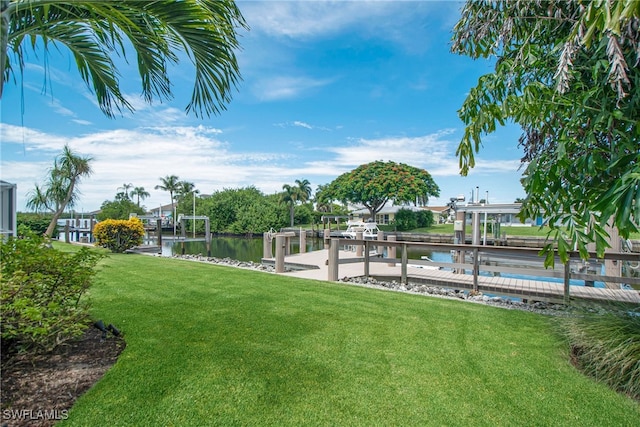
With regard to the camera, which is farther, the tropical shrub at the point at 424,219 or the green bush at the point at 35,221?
the tropical shrub at the point at 424,219

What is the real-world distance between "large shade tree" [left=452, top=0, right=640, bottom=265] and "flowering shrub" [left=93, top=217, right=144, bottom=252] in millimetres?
13421

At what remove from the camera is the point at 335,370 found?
9.00ft

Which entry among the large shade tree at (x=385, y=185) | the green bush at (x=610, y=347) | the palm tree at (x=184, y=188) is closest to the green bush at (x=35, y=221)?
the green bush at (x=610, y=347)

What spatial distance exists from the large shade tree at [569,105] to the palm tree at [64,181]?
21841mm

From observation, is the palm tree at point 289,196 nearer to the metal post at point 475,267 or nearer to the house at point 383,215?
the house at point 383,215

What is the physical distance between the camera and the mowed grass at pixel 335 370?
2.14 m

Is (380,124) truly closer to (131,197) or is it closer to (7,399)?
(7,399)

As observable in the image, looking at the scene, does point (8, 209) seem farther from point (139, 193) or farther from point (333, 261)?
point (139, 193)

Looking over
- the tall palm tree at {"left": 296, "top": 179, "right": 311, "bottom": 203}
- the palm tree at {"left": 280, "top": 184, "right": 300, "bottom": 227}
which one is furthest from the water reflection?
the tall palm tree at {"left": 296, "top": 179, "right": 311, "bottom": 203}

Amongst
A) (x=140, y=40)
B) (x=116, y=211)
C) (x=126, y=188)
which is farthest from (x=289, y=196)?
(x=126, y=188)

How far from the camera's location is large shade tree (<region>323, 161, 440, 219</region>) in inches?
1330

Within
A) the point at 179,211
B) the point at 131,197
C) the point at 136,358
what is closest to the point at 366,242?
the point at 136,358

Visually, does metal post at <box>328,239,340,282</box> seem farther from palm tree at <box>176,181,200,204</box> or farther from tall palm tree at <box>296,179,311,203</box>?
palm tree at <box>176,181,200,204</box>

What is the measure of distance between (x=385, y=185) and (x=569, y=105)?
3183 centimetres
